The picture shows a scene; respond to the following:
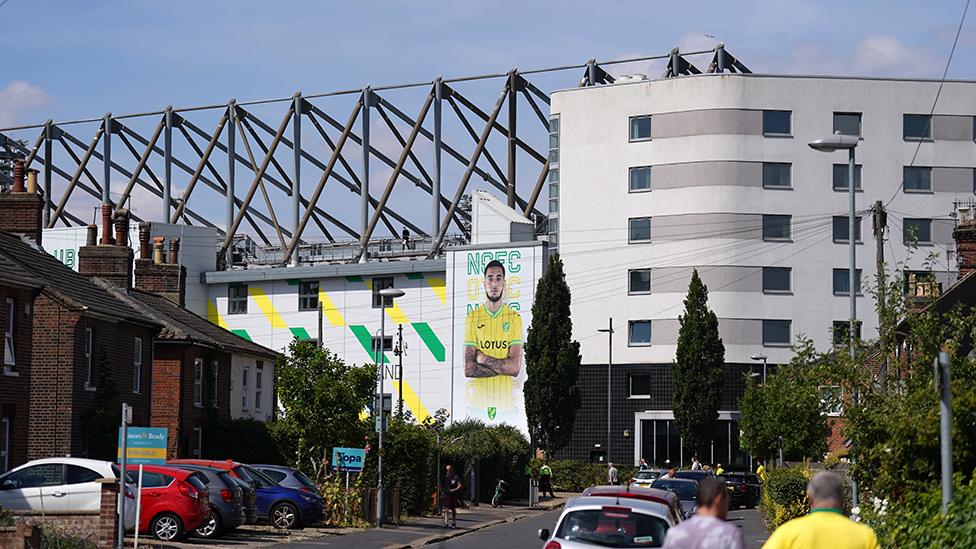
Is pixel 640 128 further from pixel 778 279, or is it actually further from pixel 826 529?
pixel 826 529

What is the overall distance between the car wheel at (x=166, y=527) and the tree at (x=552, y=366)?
45.4 m

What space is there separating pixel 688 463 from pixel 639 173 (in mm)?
16138

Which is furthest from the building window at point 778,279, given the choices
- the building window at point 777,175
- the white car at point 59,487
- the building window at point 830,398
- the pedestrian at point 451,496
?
the white car at point 59,487

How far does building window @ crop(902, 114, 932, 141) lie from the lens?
79188 millimetres

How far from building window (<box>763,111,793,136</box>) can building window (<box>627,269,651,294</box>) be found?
1004cm

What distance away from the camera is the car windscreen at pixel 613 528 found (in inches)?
647

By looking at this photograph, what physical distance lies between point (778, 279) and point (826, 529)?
231 ft

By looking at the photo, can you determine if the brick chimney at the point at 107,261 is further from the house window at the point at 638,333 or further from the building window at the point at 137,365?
the house window at the point at 638,333

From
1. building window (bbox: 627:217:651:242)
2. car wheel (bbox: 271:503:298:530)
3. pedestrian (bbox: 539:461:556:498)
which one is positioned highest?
building window (bbox: 627:217:651:242)

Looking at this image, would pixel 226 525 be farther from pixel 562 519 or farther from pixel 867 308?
pixel 867 308

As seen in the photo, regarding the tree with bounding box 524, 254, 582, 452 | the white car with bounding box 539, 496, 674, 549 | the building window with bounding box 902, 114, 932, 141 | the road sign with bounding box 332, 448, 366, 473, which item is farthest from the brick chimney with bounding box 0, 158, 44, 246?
the building window with bounding box 902, 114, 932, 141

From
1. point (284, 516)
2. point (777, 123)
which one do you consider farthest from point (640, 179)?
point (284, 516)

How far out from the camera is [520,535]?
3722 cm

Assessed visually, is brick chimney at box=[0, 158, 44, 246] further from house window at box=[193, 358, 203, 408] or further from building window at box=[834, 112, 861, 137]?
building window at box=[834, 112, 861, 137]
